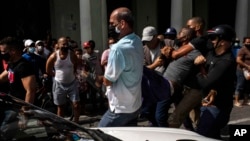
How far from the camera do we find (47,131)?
278 cm

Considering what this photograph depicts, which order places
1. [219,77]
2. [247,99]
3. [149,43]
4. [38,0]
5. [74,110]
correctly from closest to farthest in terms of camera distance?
1. [219,77]
2. [149,43]
3. [74,110]
4. [247,99]
5. [38,0]

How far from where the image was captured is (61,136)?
8.98ft

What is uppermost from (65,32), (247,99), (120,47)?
(120,47)

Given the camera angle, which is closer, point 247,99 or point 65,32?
point 247,99

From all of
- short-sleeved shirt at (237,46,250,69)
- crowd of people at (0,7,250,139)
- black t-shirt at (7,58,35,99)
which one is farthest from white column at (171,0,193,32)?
black t-shirt at (7,58,35,99)

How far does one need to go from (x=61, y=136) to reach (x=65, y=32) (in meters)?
11.3

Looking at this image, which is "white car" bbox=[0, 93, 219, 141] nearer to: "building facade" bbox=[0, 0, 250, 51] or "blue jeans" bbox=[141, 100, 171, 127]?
"blue jeans" bbox=[141, 100, 171, 127]

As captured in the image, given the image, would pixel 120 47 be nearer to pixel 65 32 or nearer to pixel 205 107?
pixel 205 107

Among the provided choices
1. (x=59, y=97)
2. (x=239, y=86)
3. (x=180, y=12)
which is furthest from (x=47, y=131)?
(x=180, y=12)

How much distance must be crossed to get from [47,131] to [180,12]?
10.9m

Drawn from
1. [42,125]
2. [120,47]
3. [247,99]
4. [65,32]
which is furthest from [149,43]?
[65,32]

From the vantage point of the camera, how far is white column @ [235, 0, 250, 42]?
1503 centimetres

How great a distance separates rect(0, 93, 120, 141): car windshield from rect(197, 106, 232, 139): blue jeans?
136cm

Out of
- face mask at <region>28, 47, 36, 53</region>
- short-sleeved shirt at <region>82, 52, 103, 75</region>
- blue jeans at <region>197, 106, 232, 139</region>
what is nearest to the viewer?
blue jeans at <region>197, 106, 232, 139</region>
